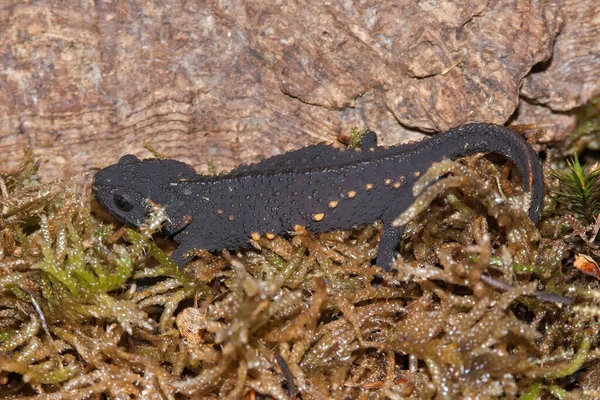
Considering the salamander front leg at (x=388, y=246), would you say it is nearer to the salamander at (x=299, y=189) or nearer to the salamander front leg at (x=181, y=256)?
the salamander at (x=299, y=189)

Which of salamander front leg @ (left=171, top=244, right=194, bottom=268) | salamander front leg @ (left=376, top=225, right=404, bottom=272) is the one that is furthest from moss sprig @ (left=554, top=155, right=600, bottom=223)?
salamander front leg @ (left=171, top=244, right=194, bottom=268)

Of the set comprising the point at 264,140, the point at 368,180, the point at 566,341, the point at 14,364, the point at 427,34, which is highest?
the point at 427,34

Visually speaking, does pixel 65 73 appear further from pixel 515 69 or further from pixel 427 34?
pixel 515 69

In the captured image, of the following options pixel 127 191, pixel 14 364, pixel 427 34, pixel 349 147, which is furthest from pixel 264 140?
pixel 14 364

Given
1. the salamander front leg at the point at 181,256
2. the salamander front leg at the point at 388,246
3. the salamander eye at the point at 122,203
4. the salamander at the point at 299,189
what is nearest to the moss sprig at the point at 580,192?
the salamander at the point at 299,189

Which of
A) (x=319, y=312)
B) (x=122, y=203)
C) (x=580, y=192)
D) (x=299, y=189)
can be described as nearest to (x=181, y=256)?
(x=122, y=203)

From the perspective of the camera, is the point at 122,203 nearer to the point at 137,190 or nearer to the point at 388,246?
the point at 137,190
